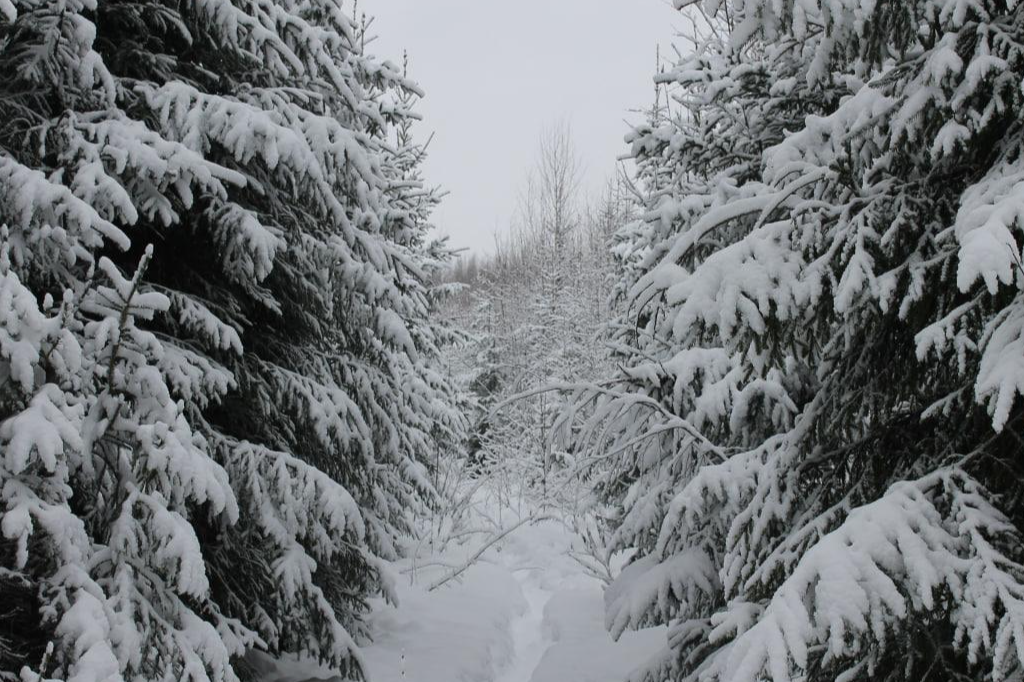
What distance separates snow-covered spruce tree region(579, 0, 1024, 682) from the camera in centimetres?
216

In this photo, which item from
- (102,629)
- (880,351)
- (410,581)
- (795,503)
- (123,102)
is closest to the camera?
(102,629)

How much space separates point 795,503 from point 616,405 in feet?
3.56

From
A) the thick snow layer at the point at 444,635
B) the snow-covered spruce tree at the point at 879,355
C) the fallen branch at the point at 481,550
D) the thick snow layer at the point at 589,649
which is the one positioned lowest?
the thick snow layer at the point at 589,649

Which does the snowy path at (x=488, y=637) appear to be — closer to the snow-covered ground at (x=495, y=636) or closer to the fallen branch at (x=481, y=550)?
the snow-covered ground at (x=495, y=636)

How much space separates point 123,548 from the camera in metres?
3.10

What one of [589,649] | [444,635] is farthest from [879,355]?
[444,635]

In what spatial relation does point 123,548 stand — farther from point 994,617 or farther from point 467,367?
point 467,367

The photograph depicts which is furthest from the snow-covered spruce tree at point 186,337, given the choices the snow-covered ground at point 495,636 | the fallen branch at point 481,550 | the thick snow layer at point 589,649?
the thick snow layer at point 589,649

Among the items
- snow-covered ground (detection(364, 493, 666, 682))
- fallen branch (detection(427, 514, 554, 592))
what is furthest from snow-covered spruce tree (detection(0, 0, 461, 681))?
fallen branch (detection(427, 514, 554, 592))

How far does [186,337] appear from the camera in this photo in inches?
192

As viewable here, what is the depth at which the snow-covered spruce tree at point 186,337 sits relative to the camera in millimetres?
2873

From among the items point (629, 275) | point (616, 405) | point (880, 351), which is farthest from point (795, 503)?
point (629, 275)

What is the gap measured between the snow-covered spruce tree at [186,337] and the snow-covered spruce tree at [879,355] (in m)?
2.27

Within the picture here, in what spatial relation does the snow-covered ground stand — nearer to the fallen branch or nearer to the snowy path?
the snowy path
